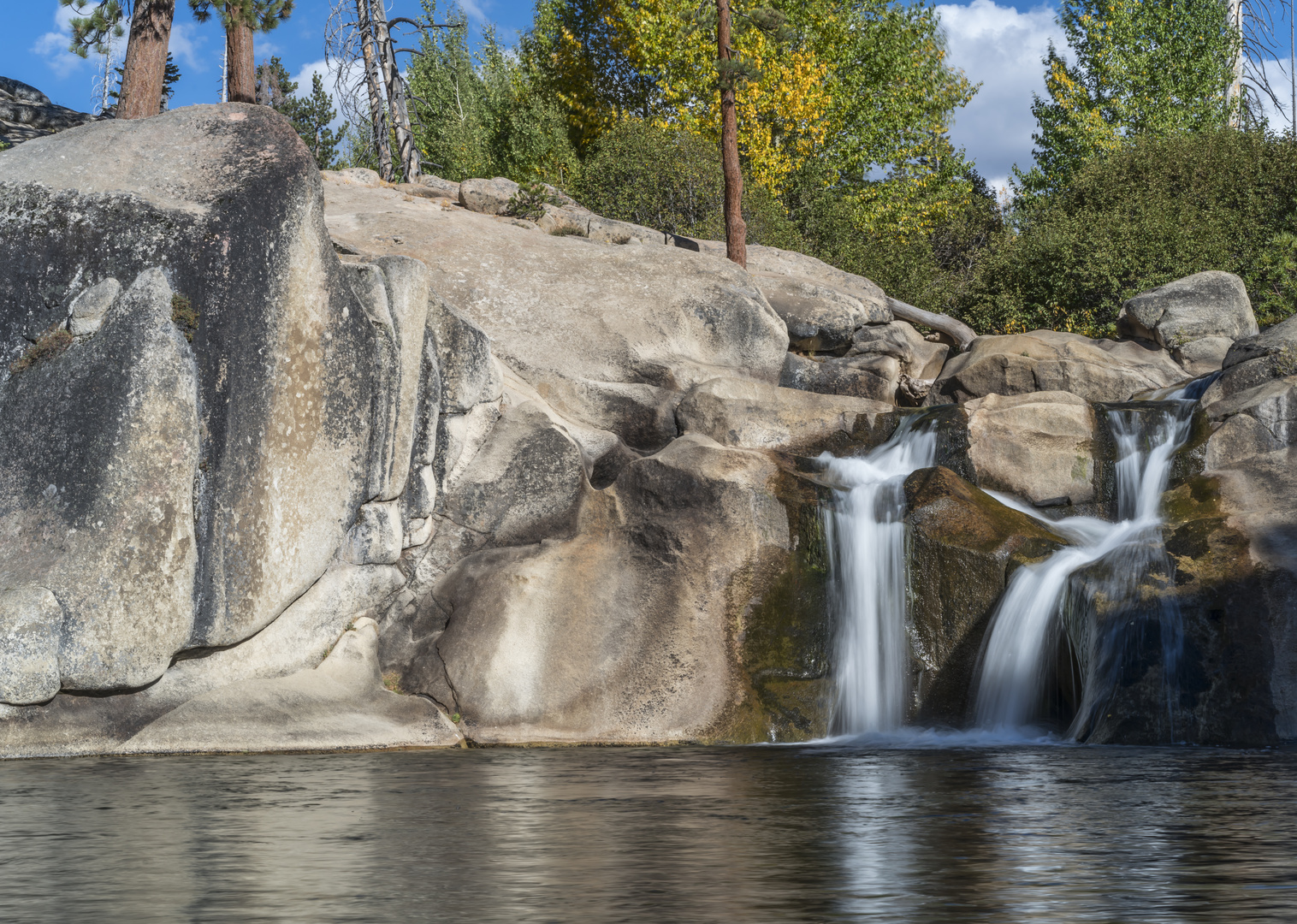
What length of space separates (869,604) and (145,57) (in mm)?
13009

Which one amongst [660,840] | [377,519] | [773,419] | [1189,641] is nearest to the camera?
[660,840]

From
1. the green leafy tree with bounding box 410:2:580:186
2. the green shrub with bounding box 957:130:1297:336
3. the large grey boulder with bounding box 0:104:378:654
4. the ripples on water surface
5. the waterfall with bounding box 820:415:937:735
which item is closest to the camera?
the ripples on water surface

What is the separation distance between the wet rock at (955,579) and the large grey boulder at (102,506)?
24.6 ft

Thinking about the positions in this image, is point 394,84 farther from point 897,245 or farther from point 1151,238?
point 1151,238

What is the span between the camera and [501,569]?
13156 millimetres

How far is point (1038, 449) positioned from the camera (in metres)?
15.7

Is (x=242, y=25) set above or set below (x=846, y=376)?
above

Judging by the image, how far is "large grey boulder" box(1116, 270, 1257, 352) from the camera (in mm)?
22016

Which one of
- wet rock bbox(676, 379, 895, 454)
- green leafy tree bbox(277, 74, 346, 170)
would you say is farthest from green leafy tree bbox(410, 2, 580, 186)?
wet rock bbox(676, 379, 895, 454)

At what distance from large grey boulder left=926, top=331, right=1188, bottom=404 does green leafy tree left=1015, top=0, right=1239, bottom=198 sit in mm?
23464

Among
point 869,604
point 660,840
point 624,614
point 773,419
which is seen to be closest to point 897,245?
point 773,419

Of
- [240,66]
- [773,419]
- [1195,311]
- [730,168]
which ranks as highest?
[240,66]

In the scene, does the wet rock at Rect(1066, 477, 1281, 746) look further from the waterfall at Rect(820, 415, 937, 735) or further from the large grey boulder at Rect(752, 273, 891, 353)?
the large grey boulder at Rect(752, 273, 891, 353)

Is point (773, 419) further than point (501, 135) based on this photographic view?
No
